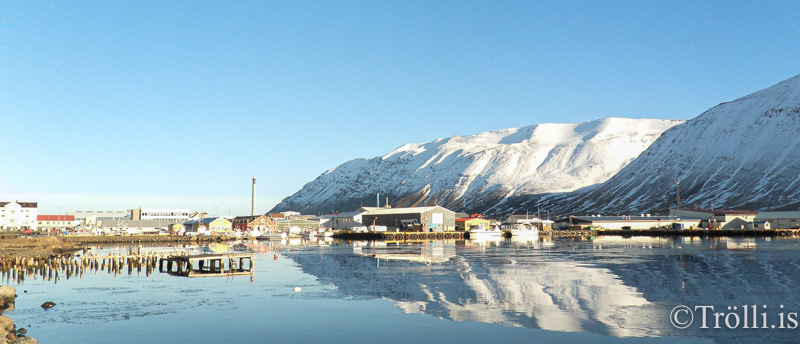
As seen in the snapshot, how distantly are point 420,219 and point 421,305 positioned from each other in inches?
4401

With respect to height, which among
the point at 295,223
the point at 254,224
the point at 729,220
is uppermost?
the point at 295,223

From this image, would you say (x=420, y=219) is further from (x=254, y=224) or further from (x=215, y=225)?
(x=215, y=225)

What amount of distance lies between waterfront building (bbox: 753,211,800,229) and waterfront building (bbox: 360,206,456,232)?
70.9m

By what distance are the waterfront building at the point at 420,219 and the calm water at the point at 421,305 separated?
299 ft

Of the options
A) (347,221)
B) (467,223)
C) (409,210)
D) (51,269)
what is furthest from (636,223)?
(51,269)

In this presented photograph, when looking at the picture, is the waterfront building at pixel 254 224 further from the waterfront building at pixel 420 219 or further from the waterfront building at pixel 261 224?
the waterfront building at pixel 420 219

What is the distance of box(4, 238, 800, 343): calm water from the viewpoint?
81.6ft

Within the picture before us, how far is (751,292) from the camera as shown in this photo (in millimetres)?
34750

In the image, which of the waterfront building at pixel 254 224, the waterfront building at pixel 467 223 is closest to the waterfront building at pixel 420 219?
the waterfront building at pixel 467 223

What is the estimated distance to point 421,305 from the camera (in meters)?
32.0

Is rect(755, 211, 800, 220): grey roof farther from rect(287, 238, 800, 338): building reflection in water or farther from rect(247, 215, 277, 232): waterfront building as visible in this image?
rect(247, 215, 277, 232): waterfront building

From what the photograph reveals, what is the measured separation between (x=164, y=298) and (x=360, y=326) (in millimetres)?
14518

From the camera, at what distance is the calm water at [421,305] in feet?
81.6

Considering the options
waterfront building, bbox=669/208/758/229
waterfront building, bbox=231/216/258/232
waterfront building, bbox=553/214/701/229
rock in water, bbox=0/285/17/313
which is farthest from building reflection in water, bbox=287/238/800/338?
waterfront building, bbox=231/216/258/232
